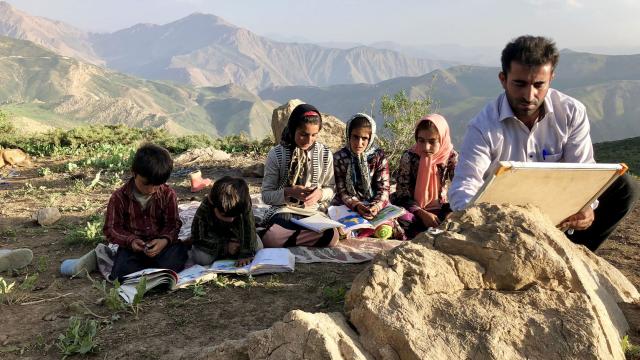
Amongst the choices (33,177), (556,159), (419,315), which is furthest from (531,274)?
(33,177)

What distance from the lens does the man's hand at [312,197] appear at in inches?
175

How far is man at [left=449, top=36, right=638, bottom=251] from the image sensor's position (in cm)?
304

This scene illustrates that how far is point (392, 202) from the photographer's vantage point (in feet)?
16.6

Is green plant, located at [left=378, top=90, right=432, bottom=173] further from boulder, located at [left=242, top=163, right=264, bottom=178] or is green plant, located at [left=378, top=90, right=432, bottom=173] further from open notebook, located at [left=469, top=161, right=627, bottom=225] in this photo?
open notebook, located at [left=469, top=161, right=627, bottom=225]

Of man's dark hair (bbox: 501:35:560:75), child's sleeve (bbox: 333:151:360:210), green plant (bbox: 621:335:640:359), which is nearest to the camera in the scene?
green plant (bbox: 621:335:640:359)

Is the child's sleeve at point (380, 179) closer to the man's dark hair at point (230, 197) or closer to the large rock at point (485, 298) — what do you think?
the man's dark hair at point (230, 197)

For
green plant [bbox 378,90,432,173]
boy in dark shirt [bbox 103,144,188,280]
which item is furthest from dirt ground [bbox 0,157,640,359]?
green plant [bbox 378,90,432,173]

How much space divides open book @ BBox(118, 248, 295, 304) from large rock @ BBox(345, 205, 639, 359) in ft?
5.44

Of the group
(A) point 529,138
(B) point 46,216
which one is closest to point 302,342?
(A) point 529,138

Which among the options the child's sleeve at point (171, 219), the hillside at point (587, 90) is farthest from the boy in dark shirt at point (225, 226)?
the hillside at point (587, 90)

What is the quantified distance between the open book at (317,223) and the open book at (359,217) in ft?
0.61

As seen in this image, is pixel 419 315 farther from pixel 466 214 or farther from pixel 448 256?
pixel 466 214

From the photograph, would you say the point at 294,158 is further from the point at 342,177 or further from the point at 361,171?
the point at 361,171

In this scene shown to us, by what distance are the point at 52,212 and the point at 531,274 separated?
16.6 ft
